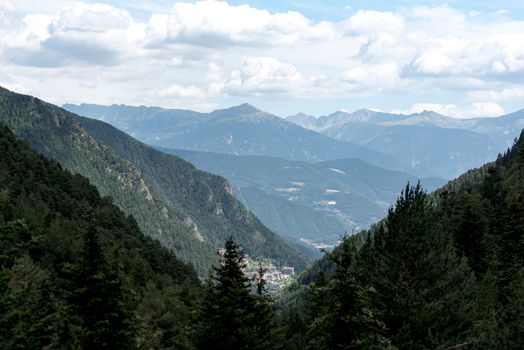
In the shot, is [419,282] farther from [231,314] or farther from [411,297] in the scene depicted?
[231,314]

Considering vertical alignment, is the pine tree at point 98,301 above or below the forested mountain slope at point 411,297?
below

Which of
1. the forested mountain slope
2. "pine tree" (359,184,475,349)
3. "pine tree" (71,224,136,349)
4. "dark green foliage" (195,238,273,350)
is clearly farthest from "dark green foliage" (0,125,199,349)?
"pine tree" (359,184,475,349)

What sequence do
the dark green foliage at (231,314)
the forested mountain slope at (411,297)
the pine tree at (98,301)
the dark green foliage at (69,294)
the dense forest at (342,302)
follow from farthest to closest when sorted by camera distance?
1. the dark green foliage at (231,314)
2. the pine tree at (98,301)
3. the forested mountain slope at (411,297)
4. the dense forest at (342,302)
5. the dark green foliage at (69,294)

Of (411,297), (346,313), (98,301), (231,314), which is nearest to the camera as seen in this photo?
(411,297)

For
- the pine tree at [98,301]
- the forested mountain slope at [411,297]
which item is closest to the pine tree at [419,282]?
the forested mountain slope at [411,297]

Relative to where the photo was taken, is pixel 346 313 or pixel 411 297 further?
pixel 346 313

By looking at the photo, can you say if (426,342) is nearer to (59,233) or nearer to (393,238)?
(393,238)

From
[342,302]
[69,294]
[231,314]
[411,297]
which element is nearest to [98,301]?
[69,294]

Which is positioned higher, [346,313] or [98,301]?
[346,313]

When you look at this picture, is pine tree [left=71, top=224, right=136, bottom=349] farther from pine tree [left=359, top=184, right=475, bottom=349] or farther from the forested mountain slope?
pine tree [left=359, top=184, right=475, bottom=349]

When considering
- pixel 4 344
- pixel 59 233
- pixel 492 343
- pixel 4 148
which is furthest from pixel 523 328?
pixel 4 148

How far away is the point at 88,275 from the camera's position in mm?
30062

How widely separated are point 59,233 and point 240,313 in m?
39.4

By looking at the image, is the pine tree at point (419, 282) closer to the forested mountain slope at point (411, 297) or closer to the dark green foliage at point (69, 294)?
the forested mountain slope at point (411, 297)
